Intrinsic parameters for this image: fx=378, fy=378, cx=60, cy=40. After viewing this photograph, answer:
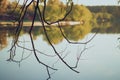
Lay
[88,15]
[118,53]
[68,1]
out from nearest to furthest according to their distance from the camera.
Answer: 1. [68,1]
2. [118,53]
3. [88,15]

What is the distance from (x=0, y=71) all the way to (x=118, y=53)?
14.0 feet

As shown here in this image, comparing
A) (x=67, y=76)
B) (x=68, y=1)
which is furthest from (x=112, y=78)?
(x=68, y=1)

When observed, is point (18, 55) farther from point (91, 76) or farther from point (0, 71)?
point (91, 76)

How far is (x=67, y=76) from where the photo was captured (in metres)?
8.35

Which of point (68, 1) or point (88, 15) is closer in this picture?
point (68, 1)

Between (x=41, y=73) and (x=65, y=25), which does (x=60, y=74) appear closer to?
(x=41, y=73)

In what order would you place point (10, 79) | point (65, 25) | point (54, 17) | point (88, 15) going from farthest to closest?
point (88, 15) < point (65, 25) < point (54, 17) < point (10, 79)

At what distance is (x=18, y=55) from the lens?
430 inches

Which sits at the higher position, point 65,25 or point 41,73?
point 41,73

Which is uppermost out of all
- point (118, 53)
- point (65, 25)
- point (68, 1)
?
point (68, 1)

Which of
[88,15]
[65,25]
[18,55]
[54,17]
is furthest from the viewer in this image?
[88,15]

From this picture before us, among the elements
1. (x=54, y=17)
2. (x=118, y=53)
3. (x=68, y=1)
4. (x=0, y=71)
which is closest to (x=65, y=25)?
(x=54, y=17)

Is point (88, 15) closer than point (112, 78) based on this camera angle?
No

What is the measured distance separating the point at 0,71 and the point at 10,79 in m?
1.20
